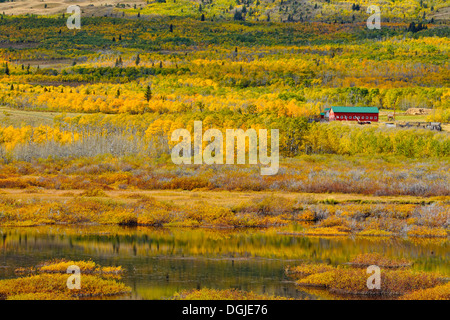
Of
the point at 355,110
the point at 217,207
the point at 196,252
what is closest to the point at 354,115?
the point at 355,110

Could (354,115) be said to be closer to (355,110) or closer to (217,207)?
(355,110)

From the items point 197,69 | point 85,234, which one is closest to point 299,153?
point 85,234

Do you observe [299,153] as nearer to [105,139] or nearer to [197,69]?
[105,139]

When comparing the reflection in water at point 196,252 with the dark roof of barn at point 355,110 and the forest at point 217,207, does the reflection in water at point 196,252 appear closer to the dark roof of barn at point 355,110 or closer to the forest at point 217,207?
the forest at point 217,207

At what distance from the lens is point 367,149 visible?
270 feet

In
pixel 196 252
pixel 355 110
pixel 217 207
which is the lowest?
pixel 355 110

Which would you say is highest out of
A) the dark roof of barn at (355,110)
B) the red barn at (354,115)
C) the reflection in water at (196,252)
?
the reflection in water at (196,252)

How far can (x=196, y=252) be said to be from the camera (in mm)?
34750

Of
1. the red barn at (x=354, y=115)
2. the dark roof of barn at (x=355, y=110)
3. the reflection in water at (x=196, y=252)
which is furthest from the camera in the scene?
A: the dark roof of barn at (x=355, y=110)

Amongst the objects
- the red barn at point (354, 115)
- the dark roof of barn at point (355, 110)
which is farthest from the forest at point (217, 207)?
the red barn at point (354, 115)

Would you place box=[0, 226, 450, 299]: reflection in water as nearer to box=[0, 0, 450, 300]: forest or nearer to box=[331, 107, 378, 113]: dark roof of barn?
box=[0, 0, 450, 300]: forest

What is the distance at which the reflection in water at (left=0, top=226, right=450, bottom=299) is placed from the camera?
92.7 ft

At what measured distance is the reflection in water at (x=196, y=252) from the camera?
28.2 m
